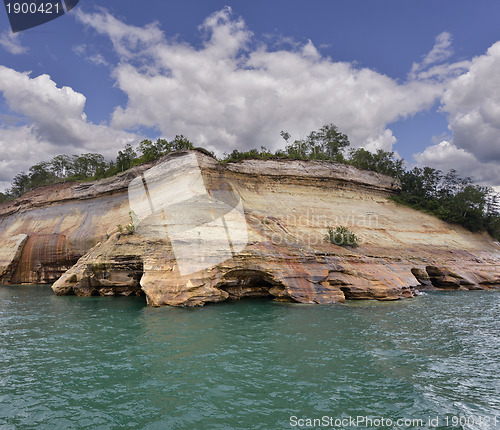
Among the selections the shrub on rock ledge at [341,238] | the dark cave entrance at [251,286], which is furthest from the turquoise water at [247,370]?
the shrub on rock ledge at [341,238]

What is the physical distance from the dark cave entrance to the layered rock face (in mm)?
70

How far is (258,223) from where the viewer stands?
22.7 metres

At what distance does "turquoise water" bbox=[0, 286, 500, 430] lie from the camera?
20.2 ft

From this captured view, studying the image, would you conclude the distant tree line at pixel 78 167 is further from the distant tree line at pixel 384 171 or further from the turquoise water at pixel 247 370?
the turquoise water at pixel 247 370

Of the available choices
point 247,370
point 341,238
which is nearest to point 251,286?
point 341,238

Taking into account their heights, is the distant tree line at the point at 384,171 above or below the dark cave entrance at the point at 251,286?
above

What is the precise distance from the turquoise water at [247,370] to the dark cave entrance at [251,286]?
3.75 meters

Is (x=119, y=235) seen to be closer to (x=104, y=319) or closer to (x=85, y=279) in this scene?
(x=85, y=279)

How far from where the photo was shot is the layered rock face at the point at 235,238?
59.7ft

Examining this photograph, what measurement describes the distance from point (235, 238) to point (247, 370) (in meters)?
11.9

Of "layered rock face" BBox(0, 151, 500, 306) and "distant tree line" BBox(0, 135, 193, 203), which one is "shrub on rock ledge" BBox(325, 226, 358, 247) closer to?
"layered rock face" BBox(0, 151, 500, 306)

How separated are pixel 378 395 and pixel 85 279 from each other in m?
19.5

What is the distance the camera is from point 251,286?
65.5 feet

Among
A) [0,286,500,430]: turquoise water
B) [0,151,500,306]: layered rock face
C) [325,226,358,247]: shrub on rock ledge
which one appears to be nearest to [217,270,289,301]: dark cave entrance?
[0,151,500,306]: layered rock face
